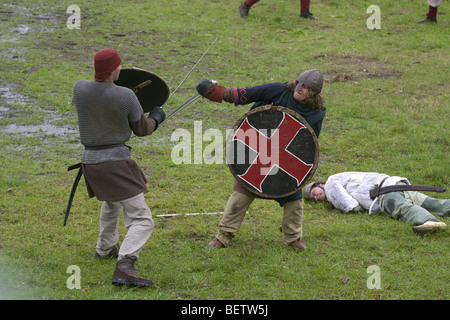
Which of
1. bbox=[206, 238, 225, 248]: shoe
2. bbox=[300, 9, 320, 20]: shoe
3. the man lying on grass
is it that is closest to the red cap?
bbox=[206, 238, 225, 248]: shoe

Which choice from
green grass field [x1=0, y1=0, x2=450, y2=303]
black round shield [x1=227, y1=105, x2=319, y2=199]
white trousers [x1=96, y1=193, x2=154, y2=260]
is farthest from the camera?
black round shield [x1=227, y1=105, x2=319, y2=199]

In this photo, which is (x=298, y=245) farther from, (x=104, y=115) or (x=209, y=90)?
(x=104, y=115)

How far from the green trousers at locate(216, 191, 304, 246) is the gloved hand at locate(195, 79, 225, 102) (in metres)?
0.81

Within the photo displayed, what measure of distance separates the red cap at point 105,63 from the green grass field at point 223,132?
1479mm

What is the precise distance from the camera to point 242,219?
17.3ft

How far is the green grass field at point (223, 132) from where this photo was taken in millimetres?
4715

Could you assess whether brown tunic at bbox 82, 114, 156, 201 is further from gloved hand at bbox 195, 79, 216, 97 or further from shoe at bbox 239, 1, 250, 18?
shoe at bbox 239, 1, 250, 18

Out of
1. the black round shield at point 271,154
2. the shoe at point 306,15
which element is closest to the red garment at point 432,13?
the shoe at point 306,15

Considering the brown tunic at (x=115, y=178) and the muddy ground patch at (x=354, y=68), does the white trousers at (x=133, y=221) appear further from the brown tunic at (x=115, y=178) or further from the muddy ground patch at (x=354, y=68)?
the muddy ground patch at (x=354, y=68)

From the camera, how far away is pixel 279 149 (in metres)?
5.04

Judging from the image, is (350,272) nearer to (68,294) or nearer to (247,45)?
(68,294)

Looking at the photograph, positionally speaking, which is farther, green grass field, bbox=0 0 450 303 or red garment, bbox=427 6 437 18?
red garment, bbox=427 6 437 18

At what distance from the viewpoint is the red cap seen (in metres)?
4.38

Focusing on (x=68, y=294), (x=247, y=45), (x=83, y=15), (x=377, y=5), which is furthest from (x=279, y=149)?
(x=377, y=5)
